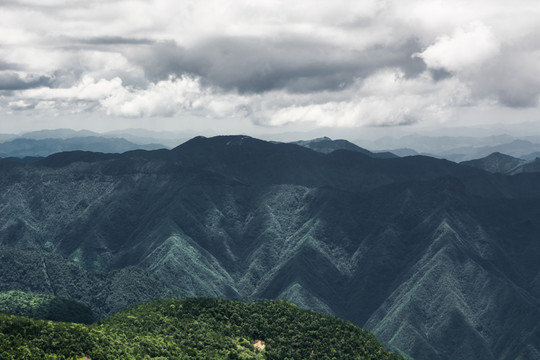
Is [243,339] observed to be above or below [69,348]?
below

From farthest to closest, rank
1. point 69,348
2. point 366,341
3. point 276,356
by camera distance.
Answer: point 366,341, point 276,356, point 69,348

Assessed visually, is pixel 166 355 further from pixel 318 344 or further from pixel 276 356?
pixel 318 344

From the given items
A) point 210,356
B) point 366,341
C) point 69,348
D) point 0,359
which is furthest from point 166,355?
point 366,341

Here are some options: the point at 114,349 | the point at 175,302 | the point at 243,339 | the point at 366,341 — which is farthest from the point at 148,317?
the point at 366,341

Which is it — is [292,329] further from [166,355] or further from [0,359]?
[0,359]

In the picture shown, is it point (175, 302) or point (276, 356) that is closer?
point (276, 356)

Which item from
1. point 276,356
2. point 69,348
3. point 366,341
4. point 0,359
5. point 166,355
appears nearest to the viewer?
point 0,359
